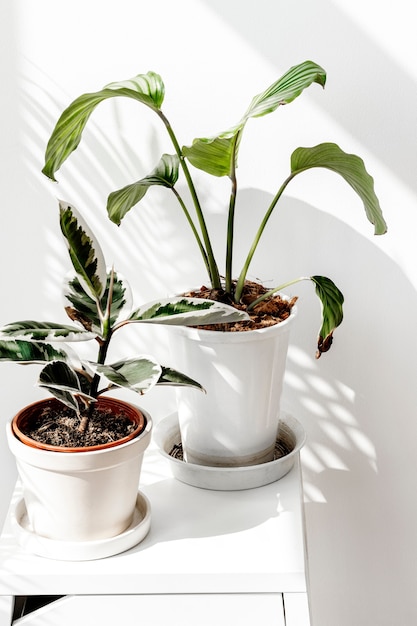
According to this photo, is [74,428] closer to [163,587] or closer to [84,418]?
[84,418]

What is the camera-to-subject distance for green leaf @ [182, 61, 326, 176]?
920 mm

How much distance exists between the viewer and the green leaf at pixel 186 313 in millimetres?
977

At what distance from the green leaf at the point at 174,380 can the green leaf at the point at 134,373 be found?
29 mm

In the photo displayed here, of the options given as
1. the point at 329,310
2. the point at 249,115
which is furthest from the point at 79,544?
the point at 249,115

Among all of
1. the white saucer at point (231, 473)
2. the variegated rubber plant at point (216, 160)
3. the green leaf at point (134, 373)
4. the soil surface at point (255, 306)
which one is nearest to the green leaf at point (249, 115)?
the variegated rubber plant at point (216, 160)

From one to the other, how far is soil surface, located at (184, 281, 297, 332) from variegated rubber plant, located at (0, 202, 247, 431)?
0.10 meters

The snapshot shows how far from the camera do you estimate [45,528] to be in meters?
1.00

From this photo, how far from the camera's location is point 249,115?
2.97 ft

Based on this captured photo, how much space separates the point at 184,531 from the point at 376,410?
462mm

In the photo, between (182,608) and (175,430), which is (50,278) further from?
(182,608)

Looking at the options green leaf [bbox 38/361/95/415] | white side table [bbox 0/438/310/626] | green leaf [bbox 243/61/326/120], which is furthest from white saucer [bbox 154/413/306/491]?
green leaf [bbox 243/61/326/120]

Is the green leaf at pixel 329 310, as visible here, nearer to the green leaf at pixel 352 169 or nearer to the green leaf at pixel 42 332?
the green leaf at pixel 352 169

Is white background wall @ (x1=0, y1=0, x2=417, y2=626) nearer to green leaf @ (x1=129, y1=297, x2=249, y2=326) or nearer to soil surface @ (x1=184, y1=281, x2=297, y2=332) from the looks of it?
soil surface @ (x1=184, y1=281, x2=297, y2=332)

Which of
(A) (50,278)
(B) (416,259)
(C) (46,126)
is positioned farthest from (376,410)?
(C) (46,126)
